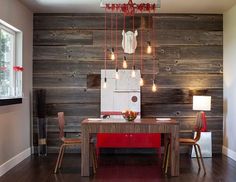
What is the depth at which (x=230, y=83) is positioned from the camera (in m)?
6.92

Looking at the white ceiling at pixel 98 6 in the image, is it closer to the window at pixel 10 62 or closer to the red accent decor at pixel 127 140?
the window at pixel 10 62

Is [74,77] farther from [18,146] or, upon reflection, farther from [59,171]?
[59,171]

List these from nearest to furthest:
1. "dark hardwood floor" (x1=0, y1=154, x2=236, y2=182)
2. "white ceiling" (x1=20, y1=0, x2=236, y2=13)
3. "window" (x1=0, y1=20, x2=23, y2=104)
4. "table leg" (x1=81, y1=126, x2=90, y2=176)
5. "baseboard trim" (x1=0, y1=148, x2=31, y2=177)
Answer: "dark hardwood floor" (x1=0, y1=154, x2=236, y2=182) < "table leg" (x1=81, y1=126, x2=90, y2=176) < "baseboard trim" (x1=0, y1=148, x2=31, y2=177) < "window" (x1=0, y1=20, x2=23, y2=104) < "white ceiling" (x1=20, y1=0, x2=236, y2=13)

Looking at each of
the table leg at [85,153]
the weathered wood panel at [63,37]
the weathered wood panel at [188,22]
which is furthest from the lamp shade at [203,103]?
the table leg at [85,153]

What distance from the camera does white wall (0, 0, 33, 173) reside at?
556 centimetres

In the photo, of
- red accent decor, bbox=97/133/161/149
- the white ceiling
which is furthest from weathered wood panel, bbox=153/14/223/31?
red accent decor, bbox=97/133/161/149

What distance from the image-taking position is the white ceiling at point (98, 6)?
6.38 meters

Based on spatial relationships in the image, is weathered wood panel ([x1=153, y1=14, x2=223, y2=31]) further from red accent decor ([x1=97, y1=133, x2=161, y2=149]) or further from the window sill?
the window sill

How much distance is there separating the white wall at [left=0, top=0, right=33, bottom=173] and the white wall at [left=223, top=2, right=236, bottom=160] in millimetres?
3643

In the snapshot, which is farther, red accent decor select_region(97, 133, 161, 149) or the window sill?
red accent decor select_region(97, 133, 161, 149)

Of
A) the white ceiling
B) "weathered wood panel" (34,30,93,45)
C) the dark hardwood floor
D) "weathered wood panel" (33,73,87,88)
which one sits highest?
the white ceiling

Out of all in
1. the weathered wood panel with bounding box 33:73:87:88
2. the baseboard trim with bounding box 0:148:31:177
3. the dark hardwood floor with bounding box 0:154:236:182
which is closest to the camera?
the dark hardwood floor with bounding box 0:154:236:182

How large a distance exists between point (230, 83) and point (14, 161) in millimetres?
3973

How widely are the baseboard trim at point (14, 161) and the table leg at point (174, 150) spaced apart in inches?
95.0
